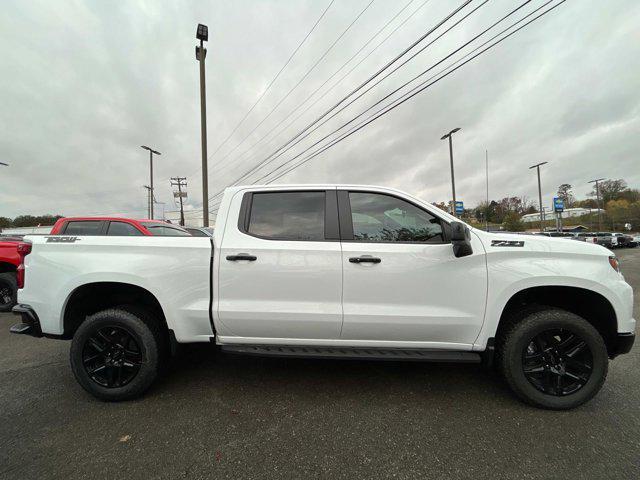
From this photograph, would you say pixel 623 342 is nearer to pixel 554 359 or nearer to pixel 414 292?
pixel 554 359

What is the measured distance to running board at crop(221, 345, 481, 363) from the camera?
2.46m

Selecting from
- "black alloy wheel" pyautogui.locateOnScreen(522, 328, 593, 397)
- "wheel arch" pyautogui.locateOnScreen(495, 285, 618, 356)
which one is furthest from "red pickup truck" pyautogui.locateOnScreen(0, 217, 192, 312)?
"black alloy wheel" pyautogui.locateOnScreen(522, 328, 593, 397)

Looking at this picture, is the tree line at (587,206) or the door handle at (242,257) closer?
the door handle at (242,257)

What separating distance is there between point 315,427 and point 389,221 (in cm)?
175

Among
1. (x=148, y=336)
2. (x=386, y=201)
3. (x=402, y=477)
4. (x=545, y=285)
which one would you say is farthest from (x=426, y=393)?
(x=148, y=336)

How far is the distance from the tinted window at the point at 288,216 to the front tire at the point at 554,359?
1.86 m

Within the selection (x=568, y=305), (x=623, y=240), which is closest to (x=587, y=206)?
(x=623, y=240)

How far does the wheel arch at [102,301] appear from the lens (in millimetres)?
2697

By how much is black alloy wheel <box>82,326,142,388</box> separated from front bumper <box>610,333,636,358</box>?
4.07 metres

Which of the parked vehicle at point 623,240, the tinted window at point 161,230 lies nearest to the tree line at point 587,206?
the parked vehicle at point 623,240

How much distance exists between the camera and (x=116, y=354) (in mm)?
2637

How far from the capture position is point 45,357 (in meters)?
3.52

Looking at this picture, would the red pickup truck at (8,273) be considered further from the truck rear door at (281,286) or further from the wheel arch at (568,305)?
the wheel arch at (568,305)

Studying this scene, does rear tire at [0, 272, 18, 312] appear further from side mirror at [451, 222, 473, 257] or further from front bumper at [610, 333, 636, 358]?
front bumper at [610, 333, 636, 358]
